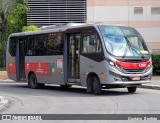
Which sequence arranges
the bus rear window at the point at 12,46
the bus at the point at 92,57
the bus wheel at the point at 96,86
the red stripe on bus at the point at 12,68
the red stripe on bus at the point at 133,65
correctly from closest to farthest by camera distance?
the red stripe on bus at the point at 133,65 → the bus at the point at 92,57 → the bus wheel at the point at 96,86 → the red stripe on bus at the point at 12,68 → the bus rear window at the point at 12,46

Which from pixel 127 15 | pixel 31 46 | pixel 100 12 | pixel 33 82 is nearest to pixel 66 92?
pixel 33 82

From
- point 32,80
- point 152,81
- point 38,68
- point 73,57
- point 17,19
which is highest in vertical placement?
point 17,19

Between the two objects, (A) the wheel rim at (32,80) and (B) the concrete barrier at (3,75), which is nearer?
(A) the wheel rim at (32,80)

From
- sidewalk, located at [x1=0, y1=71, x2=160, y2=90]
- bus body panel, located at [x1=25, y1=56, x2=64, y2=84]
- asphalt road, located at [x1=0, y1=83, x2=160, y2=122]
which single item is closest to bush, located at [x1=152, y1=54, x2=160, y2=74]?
sidewalk, located at [x1=0, y1=71, x2=160, y2=90]

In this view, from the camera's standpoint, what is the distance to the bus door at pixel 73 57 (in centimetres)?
2161

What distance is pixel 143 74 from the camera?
2008cm

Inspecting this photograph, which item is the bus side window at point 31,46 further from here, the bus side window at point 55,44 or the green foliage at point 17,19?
the green foliage at point 17,19

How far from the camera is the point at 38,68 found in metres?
24.9

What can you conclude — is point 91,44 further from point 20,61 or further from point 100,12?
point 100,12

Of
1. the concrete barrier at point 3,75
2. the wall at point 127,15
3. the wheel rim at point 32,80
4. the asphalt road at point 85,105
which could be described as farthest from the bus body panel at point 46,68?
the wall at point 127,15

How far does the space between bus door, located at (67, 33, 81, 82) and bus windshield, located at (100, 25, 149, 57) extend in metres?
1.88

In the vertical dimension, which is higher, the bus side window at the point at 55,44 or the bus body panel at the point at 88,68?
the bus side window at the point at 55,44

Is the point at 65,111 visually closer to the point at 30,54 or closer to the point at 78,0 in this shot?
the point at 30,54

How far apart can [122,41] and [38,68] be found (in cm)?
631
